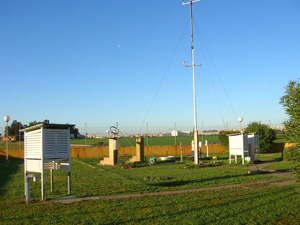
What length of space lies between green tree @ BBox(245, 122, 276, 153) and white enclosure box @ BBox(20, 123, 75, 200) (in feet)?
84.8

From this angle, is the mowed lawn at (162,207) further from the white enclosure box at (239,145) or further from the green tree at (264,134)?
the green tree at (264,134)

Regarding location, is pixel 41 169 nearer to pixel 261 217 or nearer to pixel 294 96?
pixel 261 217

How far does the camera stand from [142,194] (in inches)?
415

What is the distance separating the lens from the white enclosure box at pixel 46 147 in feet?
33.2

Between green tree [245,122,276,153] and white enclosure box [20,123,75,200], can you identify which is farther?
green tree [245,122,276,153]

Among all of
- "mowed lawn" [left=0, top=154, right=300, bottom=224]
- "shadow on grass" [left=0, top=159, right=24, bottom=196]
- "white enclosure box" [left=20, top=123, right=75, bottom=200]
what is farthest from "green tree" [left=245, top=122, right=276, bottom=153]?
"white enclosure box" [left=20, top=123, right=75, bottom=200]

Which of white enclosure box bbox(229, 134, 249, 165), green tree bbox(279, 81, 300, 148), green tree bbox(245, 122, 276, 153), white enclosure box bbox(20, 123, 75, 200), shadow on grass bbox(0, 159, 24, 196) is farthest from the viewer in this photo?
green tree bbox(245, 122, 276, 153)

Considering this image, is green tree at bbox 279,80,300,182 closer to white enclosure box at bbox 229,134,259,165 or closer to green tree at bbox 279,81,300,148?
green tree at bbox 279,81,300,148

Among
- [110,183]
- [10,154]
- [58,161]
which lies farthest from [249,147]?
[10,154]

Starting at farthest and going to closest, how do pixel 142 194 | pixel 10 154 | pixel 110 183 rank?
pixel 10 154, pixel 110 183, pixel 142 194

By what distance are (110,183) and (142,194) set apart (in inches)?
121

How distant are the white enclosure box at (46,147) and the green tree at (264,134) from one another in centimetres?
2585

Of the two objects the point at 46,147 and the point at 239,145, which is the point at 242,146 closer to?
the point at 239,145

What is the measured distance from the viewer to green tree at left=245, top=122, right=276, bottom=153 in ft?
108
